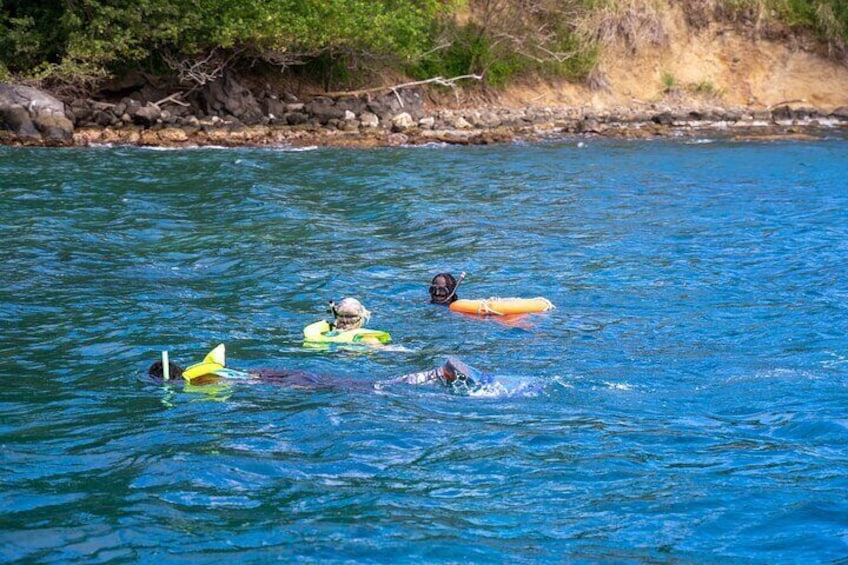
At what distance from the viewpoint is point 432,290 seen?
13008 mm

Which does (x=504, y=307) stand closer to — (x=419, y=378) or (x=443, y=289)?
(x=443, y=289)

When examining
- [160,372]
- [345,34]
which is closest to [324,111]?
[345,34]

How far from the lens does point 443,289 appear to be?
42.2 feet

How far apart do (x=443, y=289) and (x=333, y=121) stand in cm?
2218

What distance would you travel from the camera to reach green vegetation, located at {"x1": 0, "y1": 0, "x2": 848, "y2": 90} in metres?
30.1

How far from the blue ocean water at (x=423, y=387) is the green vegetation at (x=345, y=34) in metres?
9.45

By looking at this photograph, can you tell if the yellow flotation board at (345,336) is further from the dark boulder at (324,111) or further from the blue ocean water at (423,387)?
the dark boulder at (324,111)

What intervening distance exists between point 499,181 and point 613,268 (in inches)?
378

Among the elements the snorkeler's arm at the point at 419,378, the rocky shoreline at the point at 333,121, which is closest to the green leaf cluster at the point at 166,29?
the rocky shoreline at the point at 333,121

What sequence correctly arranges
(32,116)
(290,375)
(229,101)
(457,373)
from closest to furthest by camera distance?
1. (457,373)
2. (290,375)
3. (32,116)
4. (229,101)

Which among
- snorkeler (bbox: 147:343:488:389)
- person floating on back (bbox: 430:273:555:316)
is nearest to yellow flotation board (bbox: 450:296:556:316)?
person floating on back (bbox: 430:273:555:316)

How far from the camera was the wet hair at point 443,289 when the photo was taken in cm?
1288

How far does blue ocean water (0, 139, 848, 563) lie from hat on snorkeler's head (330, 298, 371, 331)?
1.05 ft

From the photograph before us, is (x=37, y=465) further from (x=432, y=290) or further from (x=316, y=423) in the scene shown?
(x=432, y=290)
